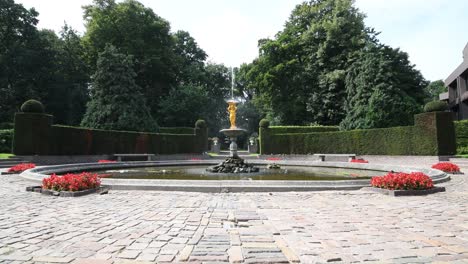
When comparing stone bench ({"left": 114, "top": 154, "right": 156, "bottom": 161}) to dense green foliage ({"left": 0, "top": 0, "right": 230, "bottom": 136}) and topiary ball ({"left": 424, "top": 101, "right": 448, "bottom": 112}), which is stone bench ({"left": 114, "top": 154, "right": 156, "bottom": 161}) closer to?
dense green foliage ({"left": 0, "top": 0, "right": 230, "bottom": 136})

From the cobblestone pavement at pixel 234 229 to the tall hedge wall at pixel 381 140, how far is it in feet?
50.1

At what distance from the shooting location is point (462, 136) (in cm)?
2331

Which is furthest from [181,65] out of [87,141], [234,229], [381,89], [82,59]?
[234,229]

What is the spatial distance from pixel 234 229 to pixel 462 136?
81.7 feet

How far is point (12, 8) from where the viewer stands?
37.4 meters

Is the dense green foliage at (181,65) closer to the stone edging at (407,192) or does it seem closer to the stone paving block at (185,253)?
the stone edging at (407,192)

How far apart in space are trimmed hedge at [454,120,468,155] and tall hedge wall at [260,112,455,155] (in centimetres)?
325

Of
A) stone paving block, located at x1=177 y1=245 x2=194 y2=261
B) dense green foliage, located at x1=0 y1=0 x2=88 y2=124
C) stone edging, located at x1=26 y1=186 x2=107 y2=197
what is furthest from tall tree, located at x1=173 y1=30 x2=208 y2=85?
stone paving block, located at x1=177 y1=245 x2=194 y2=261

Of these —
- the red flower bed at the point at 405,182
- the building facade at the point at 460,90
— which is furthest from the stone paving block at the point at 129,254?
the building facade at the point at 460,90

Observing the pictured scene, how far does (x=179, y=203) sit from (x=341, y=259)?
4315 millimetres

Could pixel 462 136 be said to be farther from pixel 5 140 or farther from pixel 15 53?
pixel 15 53

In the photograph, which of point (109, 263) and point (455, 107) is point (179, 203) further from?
point (455, 107)

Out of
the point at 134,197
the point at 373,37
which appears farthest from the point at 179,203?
A: the point at 373,37

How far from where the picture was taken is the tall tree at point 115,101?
108ft
